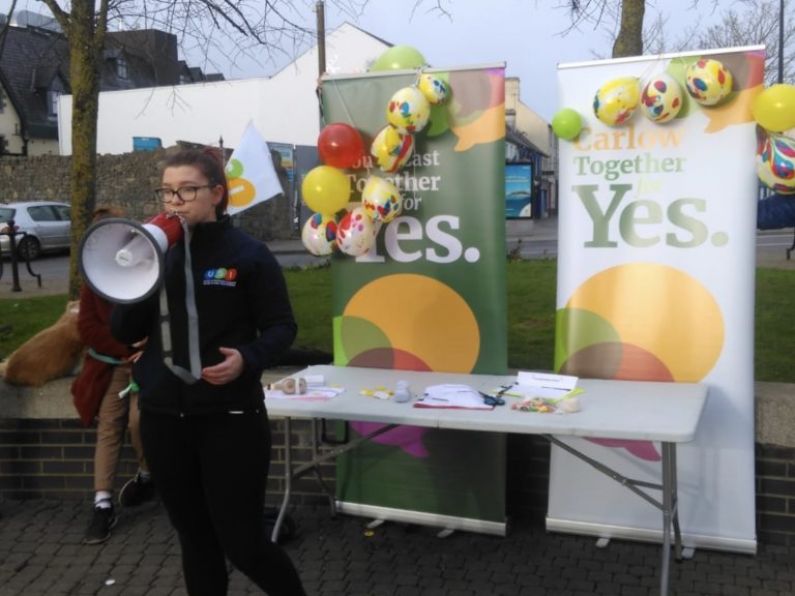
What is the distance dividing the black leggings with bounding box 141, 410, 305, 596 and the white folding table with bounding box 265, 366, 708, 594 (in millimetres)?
730

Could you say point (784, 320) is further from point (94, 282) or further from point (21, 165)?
point (21, 165)

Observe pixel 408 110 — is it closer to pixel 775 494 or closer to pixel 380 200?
pixel 380 200

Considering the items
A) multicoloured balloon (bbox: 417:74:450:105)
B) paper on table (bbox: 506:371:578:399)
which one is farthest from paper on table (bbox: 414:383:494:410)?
multicoloured balloon (bbox: 417:74:450:105)

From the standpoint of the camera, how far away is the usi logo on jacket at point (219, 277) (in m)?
2.71

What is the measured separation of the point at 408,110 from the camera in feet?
13.0

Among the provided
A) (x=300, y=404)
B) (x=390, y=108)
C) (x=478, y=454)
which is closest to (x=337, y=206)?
(x=390, y=108)

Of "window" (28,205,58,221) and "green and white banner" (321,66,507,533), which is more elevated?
"window" (28,205,58,221)

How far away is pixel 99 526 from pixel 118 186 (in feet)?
73.3

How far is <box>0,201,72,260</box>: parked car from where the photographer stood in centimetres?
2053

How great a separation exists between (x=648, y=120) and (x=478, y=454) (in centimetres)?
175

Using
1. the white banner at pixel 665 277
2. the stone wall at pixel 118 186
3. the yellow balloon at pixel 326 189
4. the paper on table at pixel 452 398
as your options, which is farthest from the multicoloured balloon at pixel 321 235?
the stone wall at pixel 118 186

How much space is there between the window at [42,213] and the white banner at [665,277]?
1977cm

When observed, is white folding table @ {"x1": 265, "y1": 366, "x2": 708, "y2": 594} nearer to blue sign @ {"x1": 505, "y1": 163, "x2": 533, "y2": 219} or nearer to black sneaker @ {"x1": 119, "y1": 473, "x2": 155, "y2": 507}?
black sneaker @ {"x1": 119, "y1": 473, "x2": 155, "y2": 507}

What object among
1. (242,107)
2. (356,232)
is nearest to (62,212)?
(242,107)
